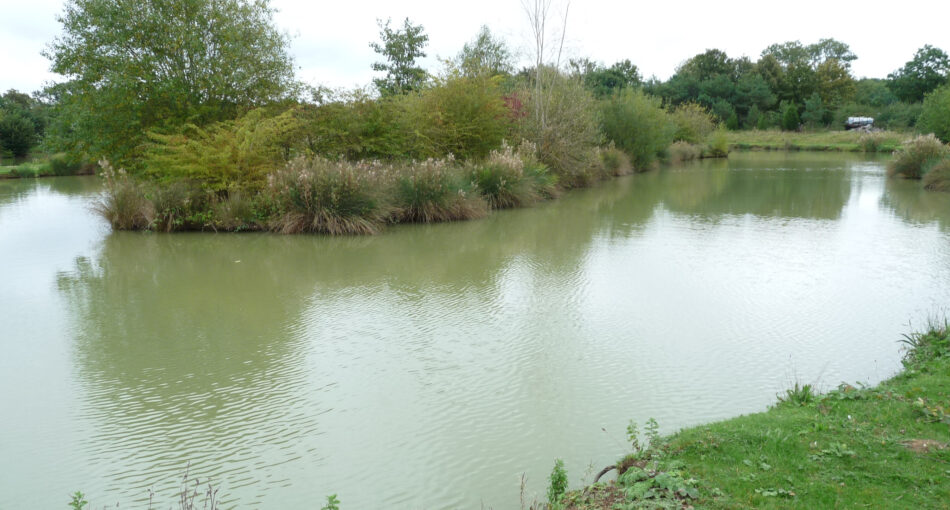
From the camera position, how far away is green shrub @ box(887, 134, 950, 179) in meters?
20.3

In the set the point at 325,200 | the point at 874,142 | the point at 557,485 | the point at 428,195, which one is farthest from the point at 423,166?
the point at 874,142

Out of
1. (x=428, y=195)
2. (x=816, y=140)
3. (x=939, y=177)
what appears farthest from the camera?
(x=816, y=140)

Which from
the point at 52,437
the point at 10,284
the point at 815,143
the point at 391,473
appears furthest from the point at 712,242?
the point at 815,143

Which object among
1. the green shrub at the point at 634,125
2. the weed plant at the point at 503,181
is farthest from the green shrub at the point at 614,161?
the weed plant at the point at 503,181

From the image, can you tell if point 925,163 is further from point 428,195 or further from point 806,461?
point 806,461

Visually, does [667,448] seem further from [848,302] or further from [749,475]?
[848,302]

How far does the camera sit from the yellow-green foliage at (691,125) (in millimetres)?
35656

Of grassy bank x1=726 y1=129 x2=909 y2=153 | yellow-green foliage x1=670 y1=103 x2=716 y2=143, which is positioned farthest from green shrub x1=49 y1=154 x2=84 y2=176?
grassy bank x1=726 y1=129 x2=909 y2=153

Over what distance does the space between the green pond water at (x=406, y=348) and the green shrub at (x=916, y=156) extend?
1175 cm

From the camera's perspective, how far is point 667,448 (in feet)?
10.7

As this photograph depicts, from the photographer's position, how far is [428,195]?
12.6 m

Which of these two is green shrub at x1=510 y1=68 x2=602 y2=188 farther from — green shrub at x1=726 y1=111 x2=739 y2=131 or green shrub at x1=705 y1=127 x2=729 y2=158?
green shrub at x1=726 y1=111 x2=739 y2=131

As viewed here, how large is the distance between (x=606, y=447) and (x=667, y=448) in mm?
525

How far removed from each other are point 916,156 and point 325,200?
20.4 metres
